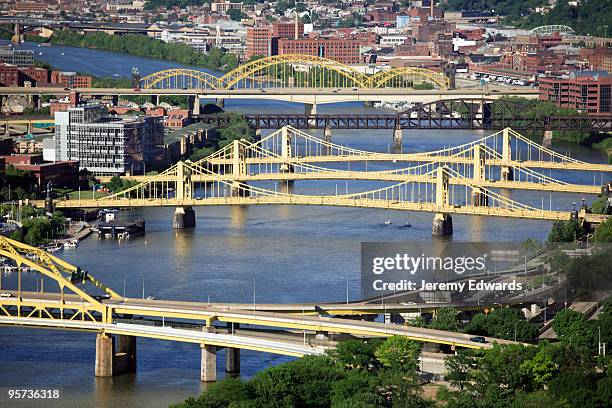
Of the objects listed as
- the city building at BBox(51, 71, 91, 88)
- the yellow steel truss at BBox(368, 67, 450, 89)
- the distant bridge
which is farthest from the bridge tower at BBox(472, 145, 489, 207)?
the city building at BBox(51, 71, 91, 88)

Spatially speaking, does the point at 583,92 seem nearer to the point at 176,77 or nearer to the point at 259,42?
the point at 176,77

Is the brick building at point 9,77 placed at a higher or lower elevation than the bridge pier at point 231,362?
lower

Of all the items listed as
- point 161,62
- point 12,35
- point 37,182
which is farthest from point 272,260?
point 12,35

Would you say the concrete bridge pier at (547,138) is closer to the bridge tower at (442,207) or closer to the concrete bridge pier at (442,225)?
the bridge tower at (442,207)

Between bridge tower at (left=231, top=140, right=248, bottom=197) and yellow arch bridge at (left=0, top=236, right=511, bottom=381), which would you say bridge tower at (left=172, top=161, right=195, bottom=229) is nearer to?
bridge tower at (left=231, top=140, right=248, bottom=197)

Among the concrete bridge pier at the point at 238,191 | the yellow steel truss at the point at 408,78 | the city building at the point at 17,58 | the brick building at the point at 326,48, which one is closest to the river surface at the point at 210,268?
the concrete bridge pier at the point at 238,191
